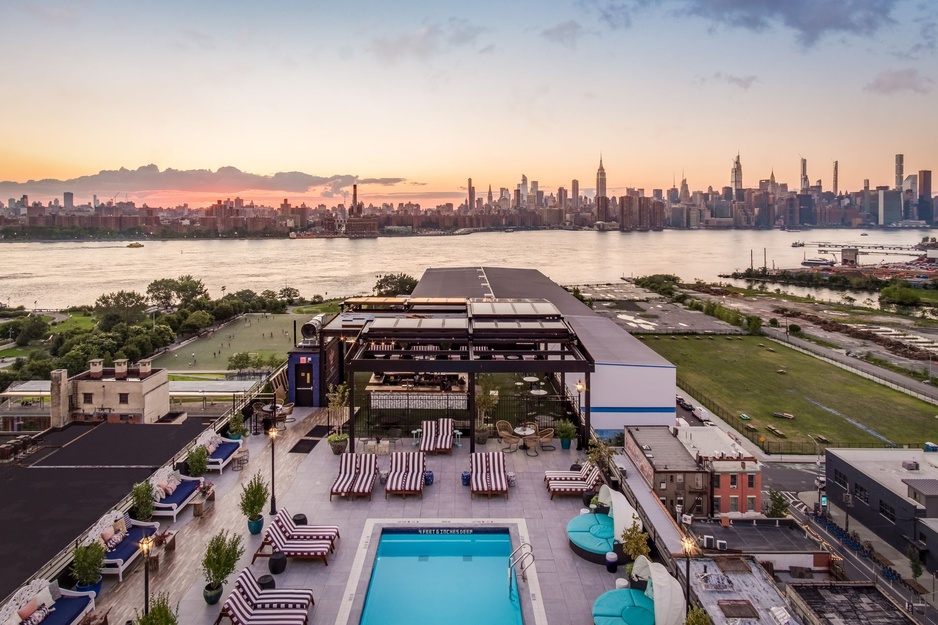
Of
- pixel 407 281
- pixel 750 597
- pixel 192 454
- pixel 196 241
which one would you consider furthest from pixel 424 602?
pixel 196 241

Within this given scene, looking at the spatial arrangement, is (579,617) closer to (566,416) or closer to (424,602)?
(424,602)

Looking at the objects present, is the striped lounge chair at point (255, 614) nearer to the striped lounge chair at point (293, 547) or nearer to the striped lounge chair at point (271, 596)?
the striped lounge chair at point (271, 596)

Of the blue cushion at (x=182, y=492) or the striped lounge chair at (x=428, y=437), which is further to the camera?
the striped lounge chair at (x=428, y=437)

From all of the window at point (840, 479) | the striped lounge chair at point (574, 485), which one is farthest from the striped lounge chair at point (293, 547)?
the window at point (840, 479)

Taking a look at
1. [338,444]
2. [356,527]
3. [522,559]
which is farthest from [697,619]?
[338,444]

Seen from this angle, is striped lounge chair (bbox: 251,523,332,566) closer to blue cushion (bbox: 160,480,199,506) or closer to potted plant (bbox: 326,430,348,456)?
blue cushion (bbox: 160,480,199,506)

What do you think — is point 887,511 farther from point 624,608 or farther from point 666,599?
point 666,599
